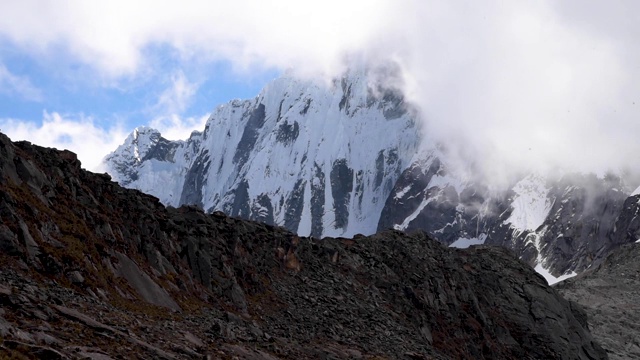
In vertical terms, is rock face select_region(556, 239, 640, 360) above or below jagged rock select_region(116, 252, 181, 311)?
above

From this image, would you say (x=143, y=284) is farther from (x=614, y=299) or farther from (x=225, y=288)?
(x=614, y=299)

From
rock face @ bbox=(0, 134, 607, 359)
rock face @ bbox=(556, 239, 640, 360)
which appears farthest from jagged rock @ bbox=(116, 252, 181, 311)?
rock face @ bbox=(556, 239, 640, 360)

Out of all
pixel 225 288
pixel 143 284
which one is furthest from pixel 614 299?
pixel 143 284

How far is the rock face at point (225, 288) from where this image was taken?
1244 inches

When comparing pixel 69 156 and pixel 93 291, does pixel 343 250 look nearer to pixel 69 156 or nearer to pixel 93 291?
pixel 69 156

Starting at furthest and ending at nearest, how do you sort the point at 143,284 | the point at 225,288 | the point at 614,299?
the point at 614,299 < the point at 225,288 < the point at 143,284

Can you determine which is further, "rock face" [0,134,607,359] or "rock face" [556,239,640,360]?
"rock face" [556,239,640,360]

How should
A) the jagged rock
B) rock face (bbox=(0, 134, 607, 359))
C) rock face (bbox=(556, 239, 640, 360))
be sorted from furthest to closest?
1. rock face (bbox=(556, 239, 640, 360))
2. the jagged rock
3. rock face (bbox=(0, 134, 607, 359))

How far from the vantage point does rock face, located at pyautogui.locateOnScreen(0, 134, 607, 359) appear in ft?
104

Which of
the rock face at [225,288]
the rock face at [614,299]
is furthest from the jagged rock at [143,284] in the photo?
the rock face at [614,299]

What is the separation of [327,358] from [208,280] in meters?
13.1

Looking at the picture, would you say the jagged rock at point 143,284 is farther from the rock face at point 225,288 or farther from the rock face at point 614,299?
the rock face at point 614,299

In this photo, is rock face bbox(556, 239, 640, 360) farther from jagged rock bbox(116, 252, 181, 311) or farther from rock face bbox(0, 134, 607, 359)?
jagged rock bbox(116, 252, 181, 311)

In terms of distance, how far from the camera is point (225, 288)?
52656 millimetres
